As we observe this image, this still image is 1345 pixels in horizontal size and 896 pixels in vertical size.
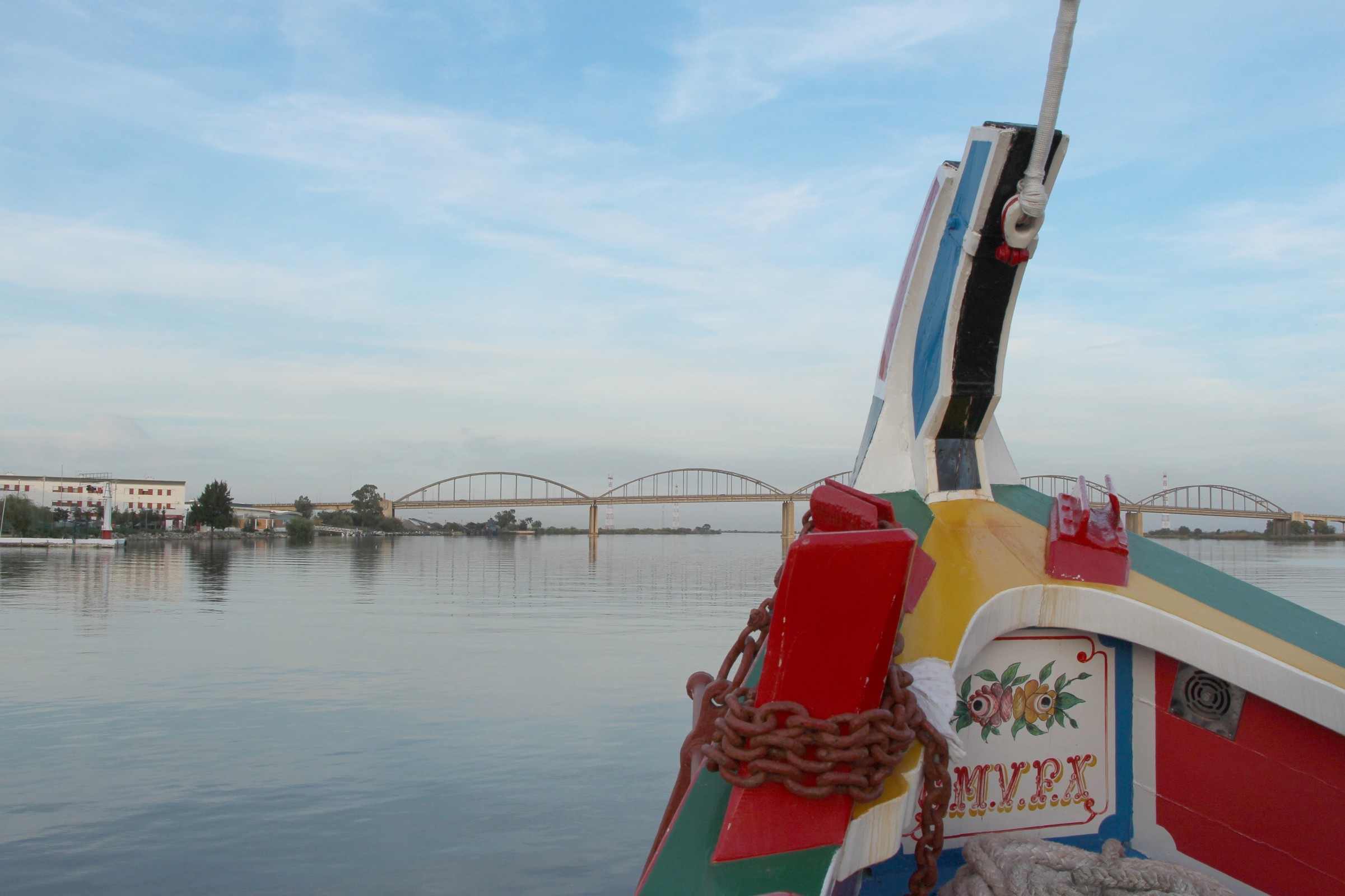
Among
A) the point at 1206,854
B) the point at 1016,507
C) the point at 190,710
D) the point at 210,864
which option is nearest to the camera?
the point at 1206,854

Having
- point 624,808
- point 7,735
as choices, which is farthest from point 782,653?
point 7,735

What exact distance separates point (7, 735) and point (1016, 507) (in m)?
8.89

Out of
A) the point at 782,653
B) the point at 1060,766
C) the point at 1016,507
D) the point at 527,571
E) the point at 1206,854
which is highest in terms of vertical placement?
the point at 1016,507

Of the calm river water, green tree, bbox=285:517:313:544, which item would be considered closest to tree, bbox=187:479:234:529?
green tree, bbox=285:517:313:544

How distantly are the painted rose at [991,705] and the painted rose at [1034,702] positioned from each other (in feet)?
0.08

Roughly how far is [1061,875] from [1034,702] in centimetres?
59

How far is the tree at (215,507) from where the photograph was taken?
103 meters

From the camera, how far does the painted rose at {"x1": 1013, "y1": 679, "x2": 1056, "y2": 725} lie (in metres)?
2.97

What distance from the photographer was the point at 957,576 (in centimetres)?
304

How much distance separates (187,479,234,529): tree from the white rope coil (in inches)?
4485

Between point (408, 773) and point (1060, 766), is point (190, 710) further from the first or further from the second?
point (1060, 766)

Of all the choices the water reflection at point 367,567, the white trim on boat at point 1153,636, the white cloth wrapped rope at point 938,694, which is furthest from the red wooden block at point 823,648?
the water reflection at point 367,567

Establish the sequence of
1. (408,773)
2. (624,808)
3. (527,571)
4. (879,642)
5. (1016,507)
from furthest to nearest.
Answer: (527,571) → (408,773) → (624,808) → (1016,507) → (879,642)

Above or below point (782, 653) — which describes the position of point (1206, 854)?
below
